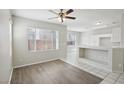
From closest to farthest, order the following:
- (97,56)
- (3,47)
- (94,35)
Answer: (3,47)
(97,56)
(94,35)

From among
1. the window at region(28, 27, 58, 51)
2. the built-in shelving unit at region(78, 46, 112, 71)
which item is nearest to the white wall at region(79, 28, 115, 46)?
the built-in shelving unit at region(78, 46, 112, 71)

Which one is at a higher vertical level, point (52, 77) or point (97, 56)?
point (97, 56)

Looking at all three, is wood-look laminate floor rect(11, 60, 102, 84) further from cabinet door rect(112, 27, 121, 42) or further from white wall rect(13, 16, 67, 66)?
cabinet door rect(112, 27, 121, 42)

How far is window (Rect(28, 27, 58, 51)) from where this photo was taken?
506 cm

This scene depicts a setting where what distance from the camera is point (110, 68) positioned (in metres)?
3.79

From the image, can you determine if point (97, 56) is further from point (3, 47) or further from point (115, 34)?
point (3, 47)

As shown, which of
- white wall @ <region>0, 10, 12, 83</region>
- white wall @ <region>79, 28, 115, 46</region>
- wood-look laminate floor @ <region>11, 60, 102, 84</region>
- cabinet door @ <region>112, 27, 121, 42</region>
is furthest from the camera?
white wall @ <region>79, 28, 115, 46</region>

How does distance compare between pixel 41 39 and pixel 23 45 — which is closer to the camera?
pixel 23 45

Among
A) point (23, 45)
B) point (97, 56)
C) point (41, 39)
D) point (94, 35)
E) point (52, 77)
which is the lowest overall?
point (52, 77)

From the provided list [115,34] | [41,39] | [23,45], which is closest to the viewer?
[23,45]

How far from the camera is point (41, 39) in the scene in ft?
18.2

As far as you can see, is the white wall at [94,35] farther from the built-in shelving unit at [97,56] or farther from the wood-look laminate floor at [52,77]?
the wood-look laminate floor at [52,77]

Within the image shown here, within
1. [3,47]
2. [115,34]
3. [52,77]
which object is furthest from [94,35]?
[3,47]
